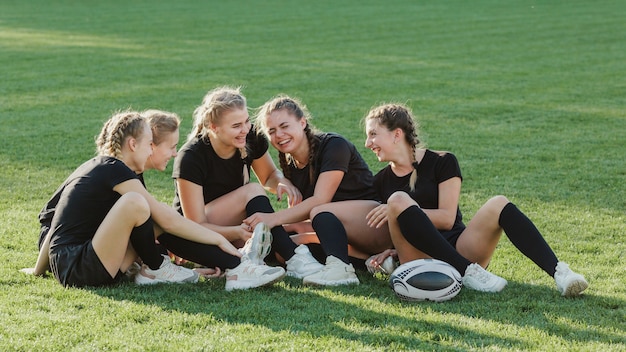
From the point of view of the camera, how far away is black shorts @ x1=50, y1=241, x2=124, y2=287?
15.3 ft

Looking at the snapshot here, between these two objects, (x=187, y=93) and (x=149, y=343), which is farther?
(x=187, y=93)

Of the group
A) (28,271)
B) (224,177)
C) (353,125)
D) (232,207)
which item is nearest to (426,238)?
(232,207)

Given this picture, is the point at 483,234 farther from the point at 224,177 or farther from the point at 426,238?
the point at 224,177

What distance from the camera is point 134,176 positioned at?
4789mm

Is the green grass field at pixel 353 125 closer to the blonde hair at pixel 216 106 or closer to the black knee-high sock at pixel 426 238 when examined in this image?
the black knee-high sock at pixel 426 238

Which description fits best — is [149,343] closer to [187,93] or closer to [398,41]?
[187,93]

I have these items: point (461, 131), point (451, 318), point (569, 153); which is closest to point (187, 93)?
point (461, 131)

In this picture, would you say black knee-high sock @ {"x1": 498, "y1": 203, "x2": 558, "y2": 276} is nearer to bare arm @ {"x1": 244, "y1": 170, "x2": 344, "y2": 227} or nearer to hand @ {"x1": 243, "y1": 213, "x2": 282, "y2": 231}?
bare arm @ {"x1": 244, "y1": 170, "x2": 344, "y2": 227}

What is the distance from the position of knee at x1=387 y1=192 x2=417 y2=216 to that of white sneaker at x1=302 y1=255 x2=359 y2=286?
39cm

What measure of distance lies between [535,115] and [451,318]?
6726 mm

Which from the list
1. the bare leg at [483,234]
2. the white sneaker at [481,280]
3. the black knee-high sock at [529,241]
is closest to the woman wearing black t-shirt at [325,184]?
the bare leg at [483,234]

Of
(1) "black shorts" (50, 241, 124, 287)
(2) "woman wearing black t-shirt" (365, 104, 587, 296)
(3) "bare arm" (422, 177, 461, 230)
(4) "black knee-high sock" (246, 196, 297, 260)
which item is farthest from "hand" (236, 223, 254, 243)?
(3) "bare arm" (422, 177, 461, 230)

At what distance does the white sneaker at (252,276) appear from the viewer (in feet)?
15.6

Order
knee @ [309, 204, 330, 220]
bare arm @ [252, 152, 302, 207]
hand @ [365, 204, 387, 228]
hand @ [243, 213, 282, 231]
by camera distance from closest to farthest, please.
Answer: hand @ [365, 204, 387, 228], knee @ [309, 204, 330, 220], hand @ [243, 213, 282, 231], bare arm @ [252, 152, 302, 207]
